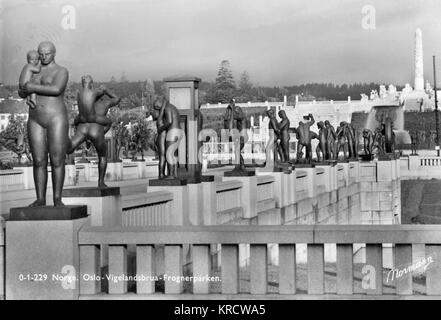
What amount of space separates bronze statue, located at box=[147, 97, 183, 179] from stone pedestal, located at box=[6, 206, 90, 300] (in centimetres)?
664

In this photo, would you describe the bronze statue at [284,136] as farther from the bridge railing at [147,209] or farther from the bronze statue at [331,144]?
the bridge railing at [147,209]

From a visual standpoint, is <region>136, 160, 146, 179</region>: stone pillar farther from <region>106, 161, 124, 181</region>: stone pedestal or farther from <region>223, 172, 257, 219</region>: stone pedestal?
<region>223, 172, 257, 219</region>: stone pedestal

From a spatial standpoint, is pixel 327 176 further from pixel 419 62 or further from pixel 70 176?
pixel 419 62

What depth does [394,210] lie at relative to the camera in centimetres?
4478

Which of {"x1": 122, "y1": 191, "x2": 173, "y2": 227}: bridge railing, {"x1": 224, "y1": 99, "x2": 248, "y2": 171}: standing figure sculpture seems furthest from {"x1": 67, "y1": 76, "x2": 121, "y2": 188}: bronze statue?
{"x1": 224, "y1": 99, "x2": 248, "y2": 171}: standing figure sculpture

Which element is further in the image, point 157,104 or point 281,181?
point 281,181

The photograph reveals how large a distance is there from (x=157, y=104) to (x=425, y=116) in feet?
494

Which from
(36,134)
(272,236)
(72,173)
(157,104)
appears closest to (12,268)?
(36,134)

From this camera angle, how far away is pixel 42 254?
8.48m

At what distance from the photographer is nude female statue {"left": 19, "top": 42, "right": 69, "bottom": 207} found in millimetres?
8414

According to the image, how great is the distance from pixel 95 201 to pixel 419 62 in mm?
162879

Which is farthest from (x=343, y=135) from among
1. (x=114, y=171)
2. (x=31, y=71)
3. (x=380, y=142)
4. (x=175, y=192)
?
(x=31, y=71)

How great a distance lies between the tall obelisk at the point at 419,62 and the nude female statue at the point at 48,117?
148 metres
